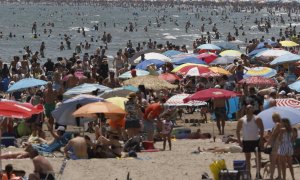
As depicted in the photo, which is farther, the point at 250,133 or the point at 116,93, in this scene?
the point at 116,93

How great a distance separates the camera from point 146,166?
13.5 meters

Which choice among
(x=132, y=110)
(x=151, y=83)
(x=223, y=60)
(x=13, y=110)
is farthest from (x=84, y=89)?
(x=223, y=60)

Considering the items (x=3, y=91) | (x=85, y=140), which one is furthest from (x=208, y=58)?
(x=85, y=140)

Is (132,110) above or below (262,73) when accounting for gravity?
above

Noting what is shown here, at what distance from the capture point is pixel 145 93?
18797 millimetres

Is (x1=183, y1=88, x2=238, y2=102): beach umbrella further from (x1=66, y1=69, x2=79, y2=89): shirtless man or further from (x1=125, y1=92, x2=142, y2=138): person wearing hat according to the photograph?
(x1=66, y1=69, x2=79, y2=89): shirtless man

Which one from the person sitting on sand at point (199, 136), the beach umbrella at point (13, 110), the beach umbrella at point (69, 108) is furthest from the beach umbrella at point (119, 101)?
the beach umbrella at point (13, 110)

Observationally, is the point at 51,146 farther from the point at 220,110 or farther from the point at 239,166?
the point at 220,110

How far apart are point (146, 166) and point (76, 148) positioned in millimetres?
1181

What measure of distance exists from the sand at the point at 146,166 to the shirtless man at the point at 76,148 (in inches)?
6.6

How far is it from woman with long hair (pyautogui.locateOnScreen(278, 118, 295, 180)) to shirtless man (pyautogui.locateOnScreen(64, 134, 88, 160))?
348 centimetres

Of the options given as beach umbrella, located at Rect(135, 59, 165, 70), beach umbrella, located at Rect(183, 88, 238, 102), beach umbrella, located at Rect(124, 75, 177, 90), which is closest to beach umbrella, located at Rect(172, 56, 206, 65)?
beach umbrella, located at Rect(135, 59, 165, 70)

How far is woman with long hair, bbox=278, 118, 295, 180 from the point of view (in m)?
11.5

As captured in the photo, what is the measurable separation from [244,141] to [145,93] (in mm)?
6751
